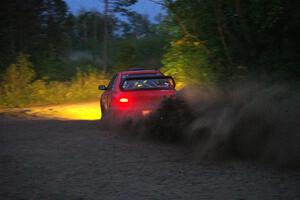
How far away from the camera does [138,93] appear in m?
12.2

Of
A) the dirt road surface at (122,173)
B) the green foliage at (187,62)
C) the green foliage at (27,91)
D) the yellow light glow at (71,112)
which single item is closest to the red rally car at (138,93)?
the green foliage at (187,62)

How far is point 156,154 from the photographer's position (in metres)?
9.70

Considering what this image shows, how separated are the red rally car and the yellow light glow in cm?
511

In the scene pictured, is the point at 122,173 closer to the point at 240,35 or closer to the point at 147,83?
the point at 147,83

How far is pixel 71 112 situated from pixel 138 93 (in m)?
8.16

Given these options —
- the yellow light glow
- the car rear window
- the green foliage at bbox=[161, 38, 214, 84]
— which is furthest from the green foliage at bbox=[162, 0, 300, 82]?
the yellow light glow

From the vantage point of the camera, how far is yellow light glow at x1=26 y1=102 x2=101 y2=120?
717 inches

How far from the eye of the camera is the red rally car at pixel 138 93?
12.1m

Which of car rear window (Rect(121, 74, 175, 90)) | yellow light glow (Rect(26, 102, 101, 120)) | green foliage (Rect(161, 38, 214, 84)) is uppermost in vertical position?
green foliage (Rect(161, 38, 214, 84))

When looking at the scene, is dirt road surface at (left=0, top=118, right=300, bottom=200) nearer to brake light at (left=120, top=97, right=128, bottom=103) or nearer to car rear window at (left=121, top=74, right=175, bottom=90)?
brake light at (left=120, top=97, right=128, bottom=103)

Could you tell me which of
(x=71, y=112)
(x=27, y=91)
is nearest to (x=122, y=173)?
(x=71, y=112)

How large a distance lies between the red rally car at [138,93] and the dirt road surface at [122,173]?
0.92 meters

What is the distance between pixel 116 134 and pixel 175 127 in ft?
6.14

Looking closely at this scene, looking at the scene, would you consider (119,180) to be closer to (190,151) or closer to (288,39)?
(190,151)
